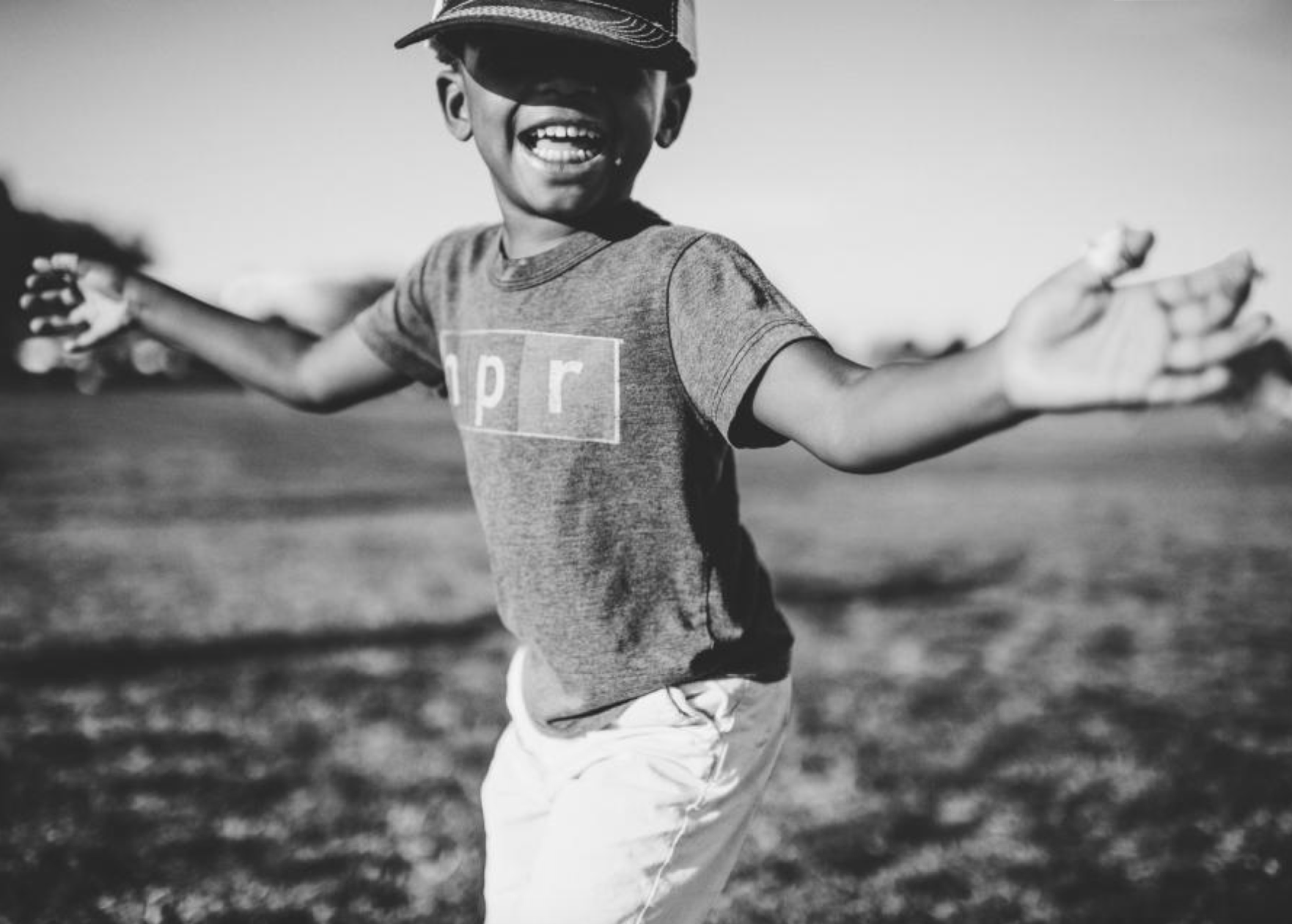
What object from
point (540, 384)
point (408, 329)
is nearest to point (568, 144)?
point (540, 384)

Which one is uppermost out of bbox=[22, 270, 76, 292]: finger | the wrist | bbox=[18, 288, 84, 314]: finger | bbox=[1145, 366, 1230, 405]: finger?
bbox=[1145, 366, 1230, 405]: finger

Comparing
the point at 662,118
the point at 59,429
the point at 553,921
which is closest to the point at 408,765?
the point at 553,921

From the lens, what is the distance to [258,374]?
267cm

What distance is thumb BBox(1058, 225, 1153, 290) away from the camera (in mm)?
1066

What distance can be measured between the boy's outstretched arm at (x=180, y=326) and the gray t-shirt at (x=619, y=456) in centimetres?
77

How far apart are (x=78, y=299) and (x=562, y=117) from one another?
163cm

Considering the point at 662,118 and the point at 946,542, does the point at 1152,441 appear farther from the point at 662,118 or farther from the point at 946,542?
the point at 662,118

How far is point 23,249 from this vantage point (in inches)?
590

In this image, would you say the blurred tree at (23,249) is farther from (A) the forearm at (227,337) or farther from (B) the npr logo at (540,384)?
(B) the npr logo at (540,384)

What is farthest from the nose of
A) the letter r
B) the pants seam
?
the pants seam

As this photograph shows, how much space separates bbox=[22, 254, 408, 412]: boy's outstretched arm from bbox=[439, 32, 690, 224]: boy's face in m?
0.91

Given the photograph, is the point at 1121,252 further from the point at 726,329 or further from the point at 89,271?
the point at 89,271

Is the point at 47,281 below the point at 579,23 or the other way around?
below

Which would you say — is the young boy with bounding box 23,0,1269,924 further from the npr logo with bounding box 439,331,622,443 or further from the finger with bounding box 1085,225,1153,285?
the finger with bounding box 1085,225,1153,285
